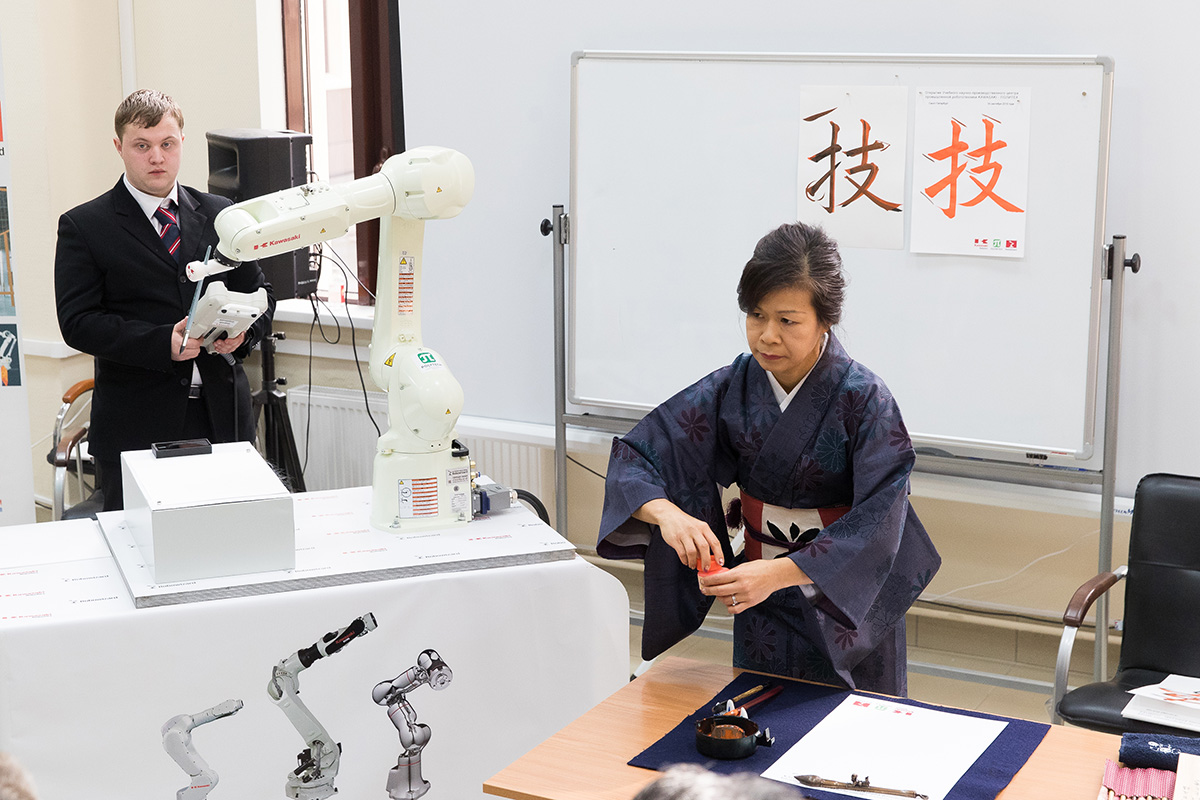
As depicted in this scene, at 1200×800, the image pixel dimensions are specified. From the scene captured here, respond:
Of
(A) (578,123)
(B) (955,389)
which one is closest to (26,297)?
(A) (578,123)

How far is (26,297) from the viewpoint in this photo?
16.2 feet

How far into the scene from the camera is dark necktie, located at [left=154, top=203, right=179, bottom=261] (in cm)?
319

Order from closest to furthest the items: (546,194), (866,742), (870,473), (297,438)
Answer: (866,742), (870,473), (546,194), (297,438)

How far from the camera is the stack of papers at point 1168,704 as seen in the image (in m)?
2.36

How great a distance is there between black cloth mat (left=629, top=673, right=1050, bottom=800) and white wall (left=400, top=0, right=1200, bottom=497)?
1604mm

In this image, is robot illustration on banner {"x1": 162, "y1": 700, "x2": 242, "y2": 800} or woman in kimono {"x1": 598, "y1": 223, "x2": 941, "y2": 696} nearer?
woman in kimono {"x1": 598, "y1": 223, "x2": 941, "y2": 696}

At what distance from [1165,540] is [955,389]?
688 mm


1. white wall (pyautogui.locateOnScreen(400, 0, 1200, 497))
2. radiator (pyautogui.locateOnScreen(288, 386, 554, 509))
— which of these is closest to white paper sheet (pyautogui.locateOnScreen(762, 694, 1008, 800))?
white wall (pyautogui.locateOnScreen(400, 0, 1200, 497))

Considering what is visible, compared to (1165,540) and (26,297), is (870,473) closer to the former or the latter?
(1165,540)

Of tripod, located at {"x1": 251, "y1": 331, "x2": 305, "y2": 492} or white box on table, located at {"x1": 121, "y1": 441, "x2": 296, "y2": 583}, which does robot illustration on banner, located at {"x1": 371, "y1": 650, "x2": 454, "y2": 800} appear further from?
tripod, located at {"x1": 251, "y1": 331, "x2": 305, "y2": 492}

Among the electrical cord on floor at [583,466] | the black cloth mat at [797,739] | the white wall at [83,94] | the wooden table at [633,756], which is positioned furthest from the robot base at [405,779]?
the white wall at [83,94]

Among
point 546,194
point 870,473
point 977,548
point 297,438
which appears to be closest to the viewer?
point 870,473

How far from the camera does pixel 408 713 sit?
7.80 feet

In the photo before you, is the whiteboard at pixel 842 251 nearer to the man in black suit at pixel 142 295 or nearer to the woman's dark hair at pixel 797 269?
the man in black suit at pixel 142 295
